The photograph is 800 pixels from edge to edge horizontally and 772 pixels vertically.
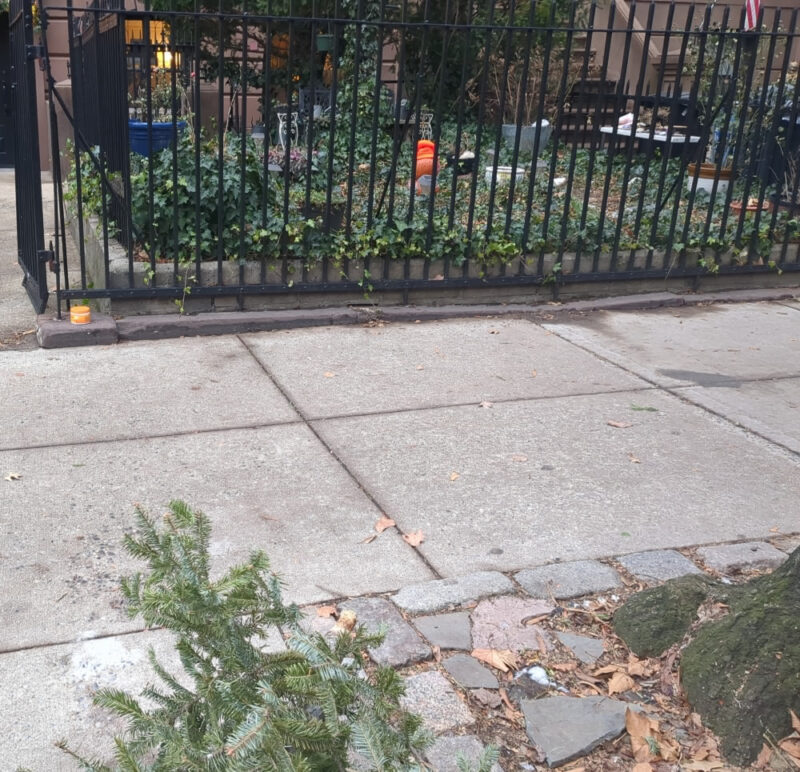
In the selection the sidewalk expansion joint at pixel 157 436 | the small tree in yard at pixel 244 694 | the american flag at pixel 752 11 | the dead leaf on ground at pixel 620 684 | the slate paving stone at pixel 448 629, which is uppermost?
the american flag at pixel 752 11

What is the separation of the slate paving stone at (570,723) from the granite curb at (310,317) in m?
Result: 4.02

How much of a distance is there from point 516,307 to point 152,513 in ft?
12.7

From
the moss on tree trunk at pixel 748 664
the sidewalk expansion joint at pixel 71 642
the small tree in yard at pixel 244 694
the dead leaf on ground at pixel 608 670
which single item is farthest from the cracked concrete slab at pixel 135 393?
the small tree in yard at pixel 244 694

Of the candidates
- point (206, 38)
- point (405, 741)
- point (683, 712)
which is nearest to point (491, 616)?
point (683, 712)

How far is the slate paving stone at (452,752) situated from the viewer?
7.90 feet

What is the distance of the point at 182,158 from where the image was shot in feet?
20.9

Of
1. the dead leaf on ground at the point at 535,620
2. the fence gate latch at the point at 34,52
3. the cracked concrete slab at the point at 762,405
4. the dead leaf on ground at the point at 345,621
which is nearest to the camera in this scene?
the dead leaf on ground at the point at 345,621

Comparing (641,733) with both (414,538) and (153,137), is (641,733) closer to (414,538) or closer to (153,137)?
(414,538)

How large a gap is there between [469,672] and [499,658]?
0.12 meters

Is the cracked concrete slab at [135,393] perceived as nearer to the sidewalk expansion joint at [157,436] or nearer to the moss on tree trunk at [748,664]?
the sidewalk expansion joint at [157,436]

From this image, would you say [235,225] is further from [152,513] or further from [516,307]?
[152,513]

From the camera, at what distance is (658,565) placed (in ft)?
11.2

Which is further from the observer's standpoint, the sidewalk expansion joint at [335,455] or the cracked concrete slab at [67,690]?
the sidewalk expansion joint at [335,455]

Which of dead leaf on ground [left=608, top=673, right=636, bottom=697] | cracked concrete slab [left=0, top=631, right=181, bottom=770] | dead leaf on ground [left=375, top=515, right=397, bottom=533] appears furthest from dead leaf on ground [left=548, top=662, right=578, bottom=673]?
cracked concrete slab [left=0, top=631, right=181, bottom=770]
